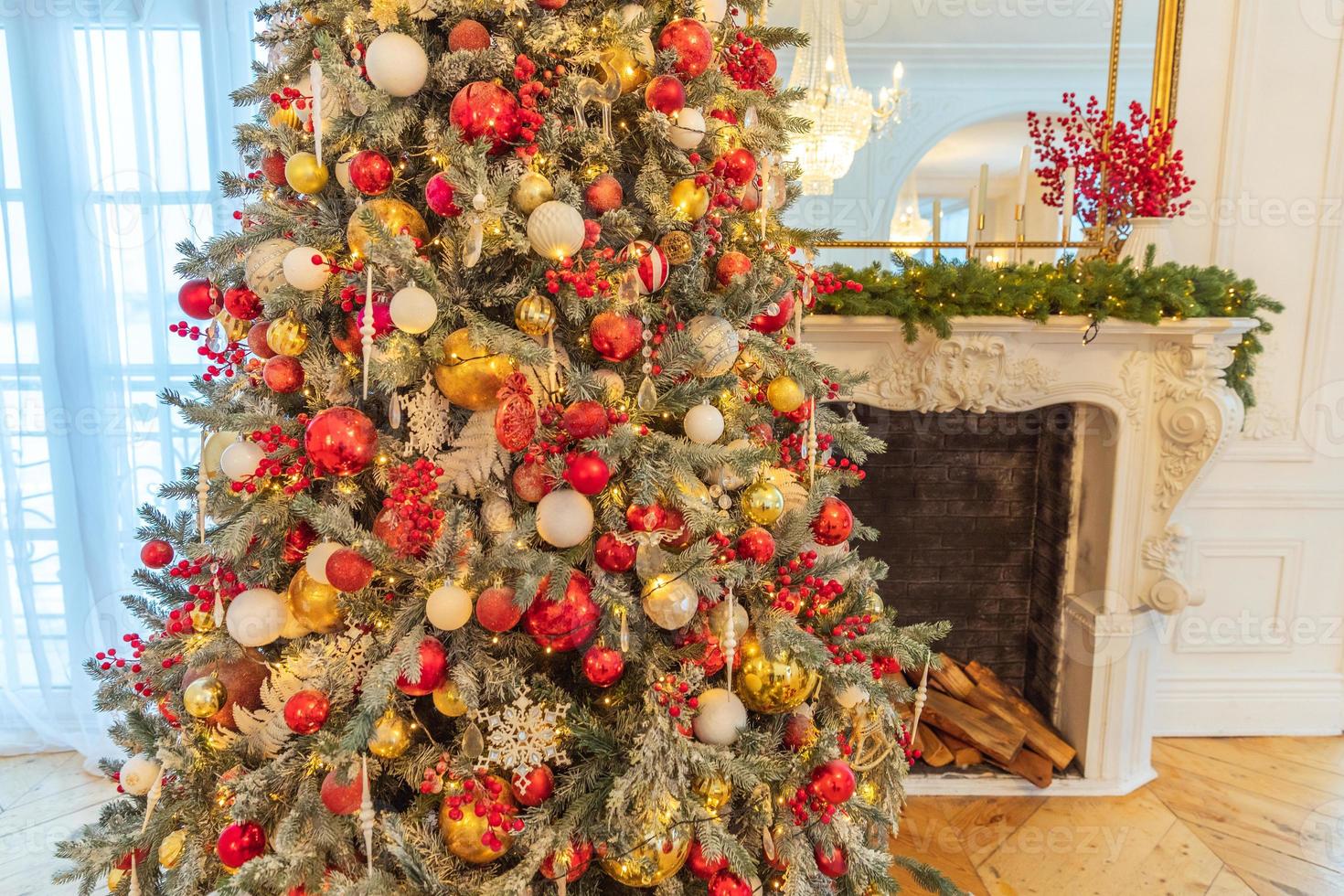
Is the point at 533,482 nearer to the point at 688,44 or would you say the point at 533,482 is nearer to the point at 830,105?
the point at 688,44

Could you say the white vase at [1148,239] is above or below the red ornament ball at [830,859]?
above

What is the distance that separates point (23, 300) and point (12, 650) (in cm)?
105

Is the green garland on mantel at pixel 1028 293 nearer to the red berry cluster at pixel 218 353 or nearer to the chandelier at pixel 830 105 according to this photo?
the chandelier at pixel 830 105

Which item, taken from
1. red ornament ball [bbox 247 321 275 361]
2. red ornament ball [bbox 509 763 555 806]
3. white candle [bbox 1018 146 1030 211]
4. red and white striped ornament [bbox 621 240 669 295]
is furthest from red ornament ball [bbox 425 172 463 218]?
white candle [bbox 1018 146 1030 211]

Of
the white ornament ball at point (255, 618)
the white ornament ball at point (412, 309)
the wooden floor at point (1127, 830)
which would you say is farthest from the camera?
the wooden floor at point (1127, 830)

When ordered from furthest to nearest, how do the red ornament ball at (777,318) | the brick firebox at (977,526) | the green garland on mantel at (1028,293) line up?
the brick firebox at (977,526)
the green garland on mantel at (1028,293)
the red ornament ball at (777,318)

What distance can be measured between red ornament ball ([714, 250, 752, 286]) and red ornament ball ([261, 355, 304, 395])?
646mm

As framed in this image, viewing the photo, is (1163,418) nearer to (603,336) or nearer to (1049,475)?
(1049,475)

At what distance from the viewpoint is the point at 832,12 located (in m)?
2.36

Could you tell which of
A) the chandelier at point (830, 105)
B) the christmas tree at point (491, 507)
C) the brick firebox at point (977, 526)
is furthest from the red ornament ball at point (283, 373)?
the brick firebox at point (977, 526)

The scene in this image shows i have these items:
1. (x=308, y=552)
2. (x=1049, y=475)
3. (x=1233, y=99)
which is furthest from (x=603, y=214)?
(x=1233, y=99)

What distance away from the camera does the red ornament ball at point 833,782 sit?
4.30 ft

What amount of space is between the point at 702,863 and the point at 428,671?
48 cm

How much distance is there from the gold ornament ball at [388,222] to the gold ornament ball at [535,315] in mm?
188
